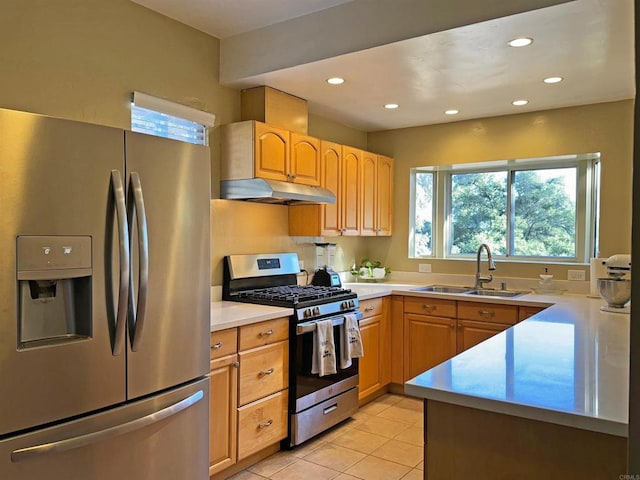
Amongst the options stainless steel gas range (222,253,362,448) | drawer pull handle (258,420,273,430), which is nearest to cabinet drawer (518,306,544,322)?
stainless steel gas range (222,253,362,448)

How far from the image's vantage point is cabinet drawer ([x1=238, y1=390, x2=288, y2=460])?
270 centimetres

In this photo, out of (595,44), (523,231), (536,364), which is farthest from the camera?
(523,231)

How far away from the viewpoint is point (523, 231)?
4391 millimetres

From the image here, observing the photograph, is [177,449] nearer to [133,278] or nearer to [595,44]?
[133,278]

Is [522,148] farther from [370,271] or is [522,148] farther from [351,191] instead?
[370,271]

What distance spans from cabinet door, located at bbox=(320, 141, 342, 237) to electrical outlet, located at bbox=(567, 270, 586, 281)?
1.93 m

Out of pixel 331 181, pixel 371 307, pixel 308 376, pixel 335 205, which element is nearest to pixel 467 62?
pixel 331 181

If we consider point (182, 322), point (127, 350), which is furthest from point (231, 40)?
point (127, 350)

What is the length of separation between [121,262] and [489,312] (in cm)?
279

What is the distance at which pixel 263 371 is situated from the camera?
2818mm

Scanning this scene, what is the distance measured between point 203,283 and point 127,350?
46 cm

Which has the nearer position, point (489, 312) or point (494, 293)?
point (489, 312)

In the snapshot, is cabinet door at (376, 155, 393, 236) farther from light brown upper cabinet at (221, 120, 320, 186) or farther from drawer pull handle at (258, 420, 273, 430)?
drawer pull handle at (258, 420, 273, 430)

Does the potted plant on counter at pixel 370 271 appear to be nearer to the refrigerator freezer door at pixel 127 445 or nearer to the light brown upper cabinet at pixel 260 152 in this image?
the light brown upper cabinet at pixel 260 152
